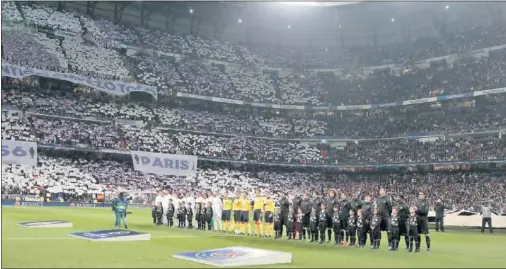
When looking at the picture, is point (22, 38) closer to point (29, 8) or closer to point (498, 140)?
point (29, 8)

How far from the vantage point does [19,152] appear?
170 feet

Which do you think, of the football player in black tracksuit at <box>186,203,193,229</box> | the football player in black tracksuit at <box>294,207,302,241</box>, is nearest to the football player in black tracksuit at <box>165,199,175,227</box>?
the football player in black tracksuit at <box>186,203,193,229</box>

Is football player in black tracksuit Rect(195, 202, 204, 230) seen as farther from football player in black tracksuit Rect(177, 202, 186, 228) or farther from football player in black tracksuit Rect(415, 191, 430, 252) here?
football player in black tracksuit Rect(415, 191, 430, 252)

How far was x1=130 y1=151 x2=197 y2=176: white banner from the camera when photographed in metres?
59.4

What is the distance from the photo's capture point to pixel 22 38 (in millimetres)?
63031

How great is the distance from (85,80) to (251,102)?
22002mm

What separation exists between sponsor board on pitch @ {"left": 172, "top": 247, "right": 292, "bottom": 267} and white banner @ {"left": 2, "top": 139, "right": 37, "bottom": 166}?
4043cm

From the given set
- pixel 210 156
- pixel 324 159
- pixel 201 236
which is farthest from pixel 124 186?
pixel 201 236

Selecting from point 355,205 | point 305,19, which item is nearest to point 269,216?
point 355,205

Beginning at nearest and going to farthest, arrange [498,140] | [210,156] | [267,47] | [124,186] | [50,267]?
[50,267] → [124,186] → [498,140] → [210,156] → [267,47]

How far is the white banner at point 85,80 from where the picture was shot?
56.7 m

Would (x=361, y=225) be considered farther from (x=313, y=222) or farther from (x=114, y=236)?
(x=114, y=236)

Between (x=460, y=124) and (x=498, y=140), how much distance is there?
527 centimetres

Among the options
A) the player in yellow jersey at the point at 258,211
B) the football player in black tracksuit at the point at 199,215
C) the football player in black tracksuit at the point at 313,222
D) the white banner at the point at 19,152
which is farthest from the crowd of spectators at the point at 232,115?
the football player in black tracksuit at the point at 313,222
